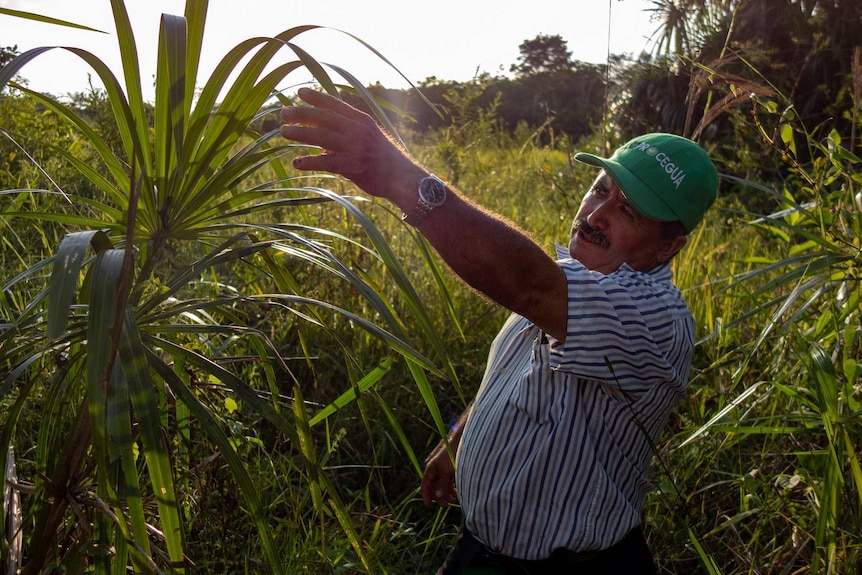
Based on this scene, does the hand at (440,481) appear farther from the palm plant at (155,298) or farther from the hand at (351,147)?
the hand at (351,147)

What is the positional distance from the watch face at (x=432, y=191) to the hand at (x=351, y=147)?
0.04 feet

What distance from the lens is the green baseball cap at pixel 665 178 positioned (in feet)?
5.57

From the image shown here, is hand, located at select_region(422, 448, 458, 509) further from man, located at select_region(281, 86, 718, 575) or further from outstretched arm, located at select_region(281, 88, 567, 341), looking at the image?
outstretched arm, located at select_region(281, 88, 567, 341)

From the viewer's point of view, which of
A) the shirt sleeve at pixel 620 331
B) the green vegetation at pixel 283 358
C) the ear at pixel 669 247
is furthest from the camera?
the ear at pixel 669 247

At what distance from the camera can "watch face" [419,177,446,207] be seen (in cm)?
135

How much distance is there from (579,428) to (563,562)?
274 millimetres

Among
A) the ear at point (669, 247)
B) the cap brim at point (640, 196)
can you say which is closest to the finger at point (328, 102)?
the cap brim at point (640, 196)

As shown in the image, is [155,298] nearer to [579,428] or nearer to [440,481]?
[579,428]

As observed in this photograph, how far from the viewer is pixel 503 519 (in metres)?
1.66

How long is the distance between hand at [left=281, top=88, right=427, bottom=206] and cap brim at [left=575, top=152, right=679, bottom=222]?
52 centimetres

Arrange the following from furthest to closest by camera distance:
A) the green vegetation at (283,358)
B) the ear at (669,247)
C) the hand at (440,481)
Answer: the hand at (440,481) < the ear at (669,247) < the green vegetation at (283,358)

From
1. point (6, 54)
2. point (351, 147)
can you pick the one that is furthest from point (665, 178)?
point (6, 54)

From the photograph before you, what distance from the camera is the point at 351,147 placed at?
1278mm

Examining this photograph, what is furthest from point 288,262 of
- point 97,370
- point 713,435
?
point 97,370
